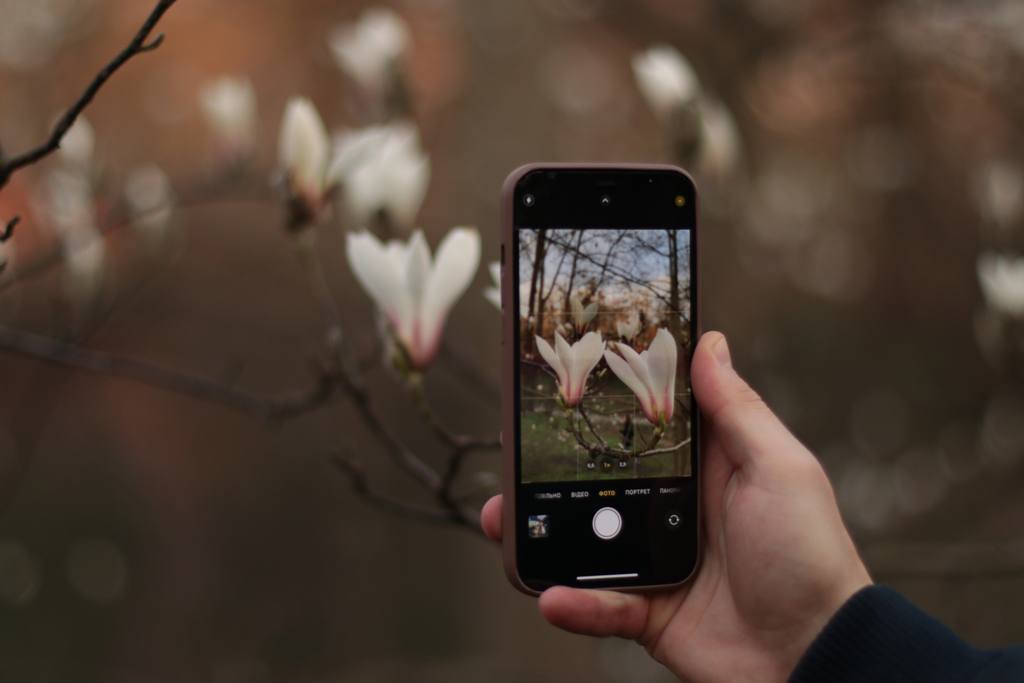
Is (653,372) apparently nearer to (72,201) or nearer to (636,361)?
(636,361)

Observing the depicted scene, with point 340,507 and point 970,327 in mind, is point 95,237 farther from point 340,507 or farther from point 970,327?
point 970,327

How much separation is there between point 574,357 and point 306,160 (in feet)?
0.77

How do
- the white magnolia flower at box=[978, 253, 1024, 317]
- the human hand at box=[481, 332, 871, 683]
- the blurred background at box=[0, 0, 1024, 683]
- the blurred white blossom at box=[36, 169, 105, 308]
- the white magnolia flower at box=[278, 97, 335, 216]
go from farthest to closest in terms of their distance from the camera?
the blurred background at box=[0, 0, 1024, 683]
the white magnolia flower at box=[978, 253, 1024, 317]
the blurred white blossom at box=[36, 169, 105, 308]
the white magnolia flower at box=[278, 97, 335, 216]
the human hand at box=[481, 332, 871, 683]

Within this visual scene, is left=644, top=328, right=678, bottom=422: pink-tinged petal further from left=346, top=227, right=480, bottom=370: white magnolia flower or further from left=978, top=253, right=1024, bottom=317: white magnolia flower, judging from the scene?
left=978, top=253, right=1024, bottom=317: white magnolia flower

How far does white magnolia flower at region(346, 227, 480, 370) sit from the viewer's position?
0.54 m

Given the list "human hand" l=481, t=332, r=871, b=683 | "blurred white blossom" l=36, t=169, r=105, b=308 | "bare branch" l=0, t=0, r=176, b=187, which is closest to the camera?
"bare branch" l=0, t=0, r=176, b=187

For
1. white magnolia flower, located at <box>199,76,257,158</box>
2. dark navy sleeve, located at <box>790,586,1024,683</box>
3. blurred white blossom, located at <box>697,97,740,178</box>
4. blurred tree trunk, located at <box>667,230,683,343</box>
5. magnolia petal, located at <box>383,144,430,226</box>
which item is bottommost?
dark navy sleeve, located at <box>790,586,1024,683</box>

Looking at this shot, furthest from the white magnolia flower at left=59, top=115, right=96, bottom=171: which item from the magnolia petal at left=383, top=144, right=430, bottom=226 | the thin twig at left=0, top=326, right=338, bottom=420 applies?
the magnolia petal at left=383, top=144, right=430, bottom=226

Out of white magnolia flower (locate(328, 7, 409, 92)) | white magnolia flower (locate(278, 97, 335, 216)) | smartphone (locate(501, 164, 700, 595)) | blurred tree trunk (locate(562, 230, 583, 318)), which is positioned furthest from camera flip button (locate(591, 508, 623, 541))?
white magnolia flower (locate(328, 7, 409, 92))

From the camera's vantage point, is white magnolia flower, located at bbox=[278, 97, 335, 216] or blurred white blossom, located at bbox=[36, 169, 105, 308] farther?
blurred white blossom, located at bbox=[36, 169, 105, 308]

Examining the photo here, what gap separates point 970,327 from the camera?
1621 millimetres

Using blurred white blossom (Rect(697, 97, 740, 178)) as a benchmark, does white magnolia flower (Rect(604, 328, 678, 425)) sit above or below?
below

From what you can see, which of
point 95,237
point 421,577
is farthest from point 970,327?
point 95,237

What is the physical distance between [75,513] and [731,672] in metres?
1.03
